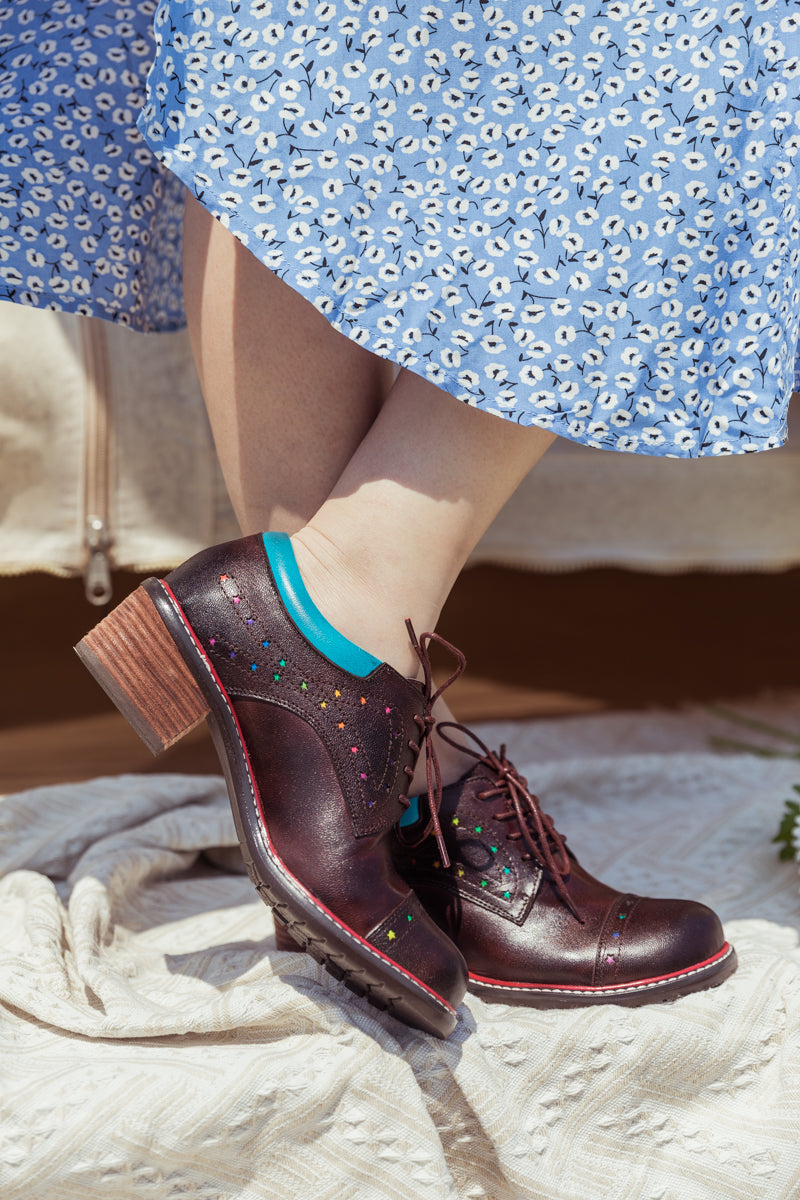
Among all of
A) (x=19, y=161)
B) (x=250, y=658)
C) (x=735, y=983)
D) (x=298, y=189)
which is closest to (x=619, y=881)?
(x=735, y=983)

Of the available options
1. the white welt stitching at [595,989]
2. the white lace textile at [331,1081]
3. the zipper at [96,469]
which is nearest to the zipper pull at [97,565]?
the zipper at [96,469]

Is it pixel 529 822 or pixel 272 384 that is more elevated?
pixel 272 384

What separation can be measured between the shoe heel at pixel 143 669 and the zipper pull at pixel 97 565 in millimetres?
636

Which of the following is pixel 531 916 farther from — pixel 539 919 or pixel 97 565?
pixel 97 565

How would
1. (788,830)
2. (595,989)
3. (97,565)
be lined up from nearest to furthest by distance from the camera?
(595,989), (788,830), (97,565)

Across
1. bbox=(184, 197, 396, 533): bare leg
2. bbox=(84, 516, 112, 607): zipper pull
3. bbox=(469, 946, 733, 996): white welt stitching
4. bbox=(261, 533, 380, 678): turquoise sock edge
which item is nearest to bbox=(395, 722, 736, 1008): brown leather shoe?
bbox=(469, 946, 733, 996): white welt stitching

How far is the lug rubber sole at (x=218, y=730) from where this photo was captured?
0.59 m

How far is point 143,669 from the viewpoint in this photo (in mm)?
611

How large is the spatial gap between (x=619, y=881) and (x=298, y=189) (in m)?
0.72

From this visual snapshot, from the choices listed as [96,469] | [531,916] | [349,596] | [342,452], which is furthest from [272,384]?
[96,469]

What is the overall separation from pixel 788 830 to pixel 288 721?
2.07 feet

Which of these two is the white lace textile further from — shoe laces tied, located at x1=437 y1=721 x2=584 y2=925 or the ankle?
the ankle

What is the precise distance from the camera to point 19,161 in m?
0.77

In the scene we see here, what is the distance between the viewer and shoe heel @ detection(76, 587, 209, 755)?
60 centimetres
